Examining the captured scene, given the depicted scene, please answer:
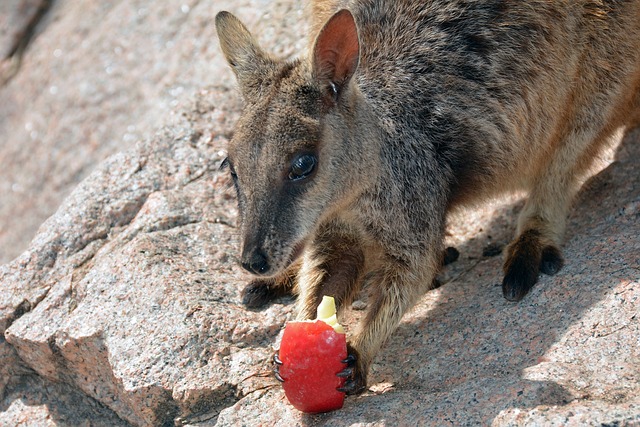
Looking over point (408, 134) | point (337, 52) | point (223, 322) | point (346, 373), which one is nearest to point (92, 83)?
point (223, 322)

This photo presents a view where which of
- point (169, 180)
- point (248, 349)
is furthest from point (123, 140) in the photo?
point (248, 349)

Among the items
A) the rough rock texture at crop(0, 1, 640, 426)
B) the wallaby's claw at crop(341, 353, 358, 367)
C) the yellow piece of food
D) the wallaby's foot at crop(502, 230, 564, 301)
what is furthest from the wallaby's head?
the wallaby's foot at crop(502, 230, 564, 301)

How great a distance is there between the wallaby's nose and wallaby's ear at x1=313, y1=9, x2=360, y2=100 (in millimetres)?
954

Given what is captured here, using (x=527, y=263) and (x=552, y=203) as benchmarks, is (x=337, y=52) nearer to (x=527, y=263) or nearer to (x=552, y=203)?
(x=527, y=263)

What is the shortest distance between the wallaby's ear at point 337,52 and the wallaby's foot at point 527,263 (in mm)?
1475

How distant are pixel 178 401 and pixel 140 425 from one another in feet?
1.26

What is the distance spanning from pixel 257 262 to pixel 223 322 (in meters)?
0.92

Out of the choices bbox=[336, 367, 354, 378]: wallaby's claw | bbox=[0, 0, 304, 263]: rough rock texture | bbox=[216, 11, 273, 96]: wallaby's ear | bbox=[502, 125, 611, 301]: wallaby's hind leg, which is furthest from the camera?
bbox=[0, 0, 304, 263]: rough rock texture

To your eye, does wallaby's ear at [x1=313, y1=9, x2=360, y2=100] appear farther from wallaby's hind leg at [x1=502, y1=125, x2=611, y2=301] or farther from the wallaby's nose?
wallaby's hind leg at [x1=502, y1=125, x2=611, y2=301]

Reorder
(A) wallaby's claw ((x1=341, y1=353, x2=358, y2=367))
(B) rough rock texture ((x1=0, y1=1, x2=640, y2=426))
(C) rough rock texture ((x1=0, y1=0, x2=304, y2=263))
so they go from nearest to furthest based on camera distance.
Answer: (B) rough rock texture ((x1=0, y1=1, x2=640, y2=426)) → (A) wallaby's claw ((x1=341, y1=353, x2=358, y2=367)) → (C) rough rock texture ((x1=0, y1=0, x2=304, y2=263))

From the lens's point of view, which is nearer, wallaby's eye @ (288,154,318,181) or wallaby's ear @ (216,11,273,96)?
wallaby's eye @ (288,154,318,181)

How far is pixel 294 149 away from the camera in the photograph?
4383 millimetres

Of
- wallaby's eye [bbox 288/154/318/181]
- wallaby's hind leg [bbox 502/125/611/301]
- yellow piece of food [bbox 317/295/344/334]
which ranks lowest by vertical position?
wallaby's hind leg [bbox 502/125/611/301]

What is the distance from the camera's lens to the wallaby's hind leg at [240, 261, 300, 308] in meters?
5.33
